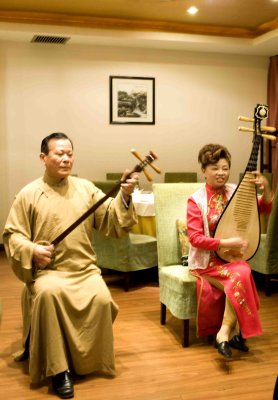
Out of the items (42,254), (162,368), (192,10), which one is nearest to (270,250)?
(162,368)

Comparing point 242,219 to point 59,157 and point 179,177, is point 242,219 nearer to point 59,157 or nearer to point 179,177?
point 59,157

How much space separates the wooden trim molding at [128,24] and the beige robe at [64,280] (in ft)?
10.9

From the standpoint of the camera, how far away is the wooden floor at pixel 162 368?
230 centimetres

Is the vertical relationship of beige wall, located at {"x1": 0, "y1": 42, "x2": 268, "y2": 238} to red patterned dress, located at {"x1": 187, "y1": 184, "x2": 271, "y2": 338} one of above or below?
above

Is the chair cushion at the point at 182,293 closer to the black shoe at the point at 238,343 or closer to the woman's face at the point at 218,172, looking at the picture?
the black shoe at the point at 238,343

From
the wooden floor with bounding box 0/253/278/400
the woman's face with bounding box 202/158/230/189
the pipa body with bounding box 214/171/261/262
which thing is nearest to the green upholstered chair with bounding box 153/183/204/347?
the wooden floor with bounding box 0/253/278/400

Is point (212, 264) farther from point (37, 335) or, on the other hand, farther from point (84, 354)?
point (37, 335)

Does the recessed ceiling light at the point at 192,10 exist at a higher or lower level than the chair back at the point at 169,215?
higher

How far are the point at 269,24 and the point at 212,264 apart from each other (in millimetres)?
3978

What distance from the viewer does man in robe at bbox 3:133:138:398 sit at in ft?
7.63

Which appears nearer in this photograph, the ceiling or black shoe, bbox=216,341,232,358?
black shoe, bbox=216,341,232,358

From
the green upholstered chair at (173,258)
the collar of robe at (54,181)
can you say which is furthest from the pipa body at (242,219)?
the collar of robe at (54,181)

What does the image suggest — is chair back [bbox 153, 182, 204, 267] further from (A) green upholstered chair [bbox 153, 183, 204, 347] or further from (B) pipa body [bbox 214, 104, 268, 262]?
(B) pipa body [bbox 214, 104, 268, 262]

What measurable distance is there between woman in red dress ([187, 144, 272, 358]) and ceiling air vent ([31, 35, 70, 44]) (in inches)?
134
